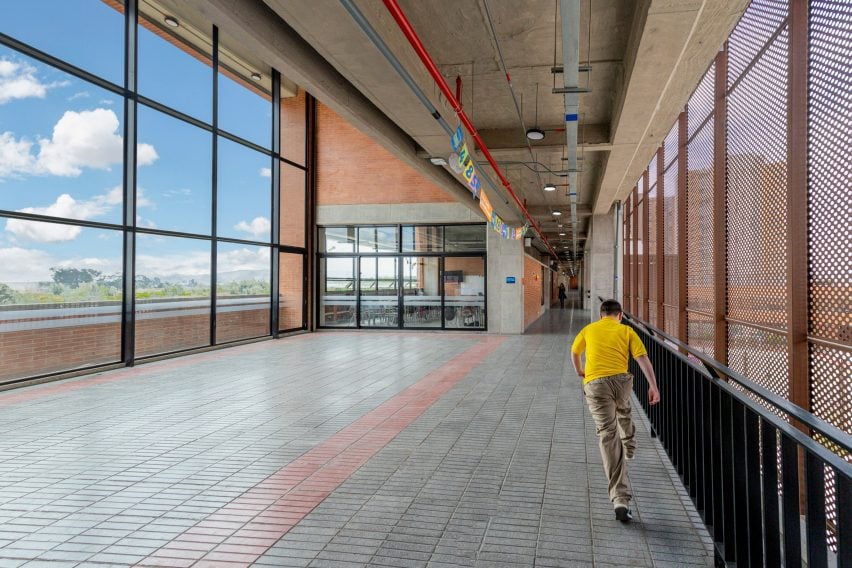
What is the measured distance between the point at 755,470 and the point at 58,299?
366 inches

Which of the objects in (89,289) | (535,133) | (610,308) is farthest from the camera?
(89,289)

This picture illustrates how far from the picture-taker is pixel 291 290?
1620cm

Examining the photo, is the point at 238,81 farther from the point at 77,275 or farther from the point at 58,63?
the point at 77,275

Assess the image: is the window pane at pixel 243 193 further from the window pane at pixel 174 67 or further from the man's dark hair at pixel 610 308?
the man's dark hair at pixel 610 308

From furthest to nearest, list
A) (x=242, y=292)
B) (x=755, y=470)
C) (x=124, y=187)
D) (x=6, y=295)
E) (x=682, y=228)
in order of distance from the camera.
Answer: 1. (x=242, y=292)
2. (x=124, y=187)
3. (x=6, y=295)
4. (x=682, y=228)
5. (x=755, y=470)

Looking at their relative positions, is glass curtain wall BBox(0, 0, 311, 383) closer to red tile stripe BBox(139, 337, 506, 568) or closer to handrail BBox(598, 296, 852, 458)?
red tile stripe BBox(139, 337, 506, 568)

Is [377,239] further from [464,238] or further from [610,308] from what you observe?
[610,308]

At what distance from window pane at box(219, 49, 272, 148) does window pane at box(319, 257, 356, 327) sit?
4.53 meters

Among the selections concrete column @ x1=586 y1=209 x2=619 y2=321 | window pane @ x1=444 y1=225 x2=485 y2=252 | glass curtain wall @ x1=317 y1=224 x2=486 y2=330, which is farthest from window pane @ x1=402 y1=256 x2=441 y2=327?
concrete column @ x1=586 y1=209 x2=619 y2=321

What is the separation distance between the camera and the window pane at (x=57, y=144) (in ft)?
24.8

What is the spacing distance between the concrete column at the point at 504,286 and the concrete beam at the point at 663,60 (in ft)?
24.8

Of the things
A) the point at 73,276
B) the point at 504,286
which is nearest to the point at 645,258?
the point at 504,286

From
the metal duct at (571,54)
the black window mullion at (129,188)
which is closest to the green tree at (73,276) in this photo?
the black window mullion at (129,188)

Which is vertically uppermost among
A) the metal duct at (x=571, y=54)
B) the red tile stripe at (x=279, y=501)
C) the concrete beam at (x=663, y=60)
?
the concrete beam at (x=663, y=60)
